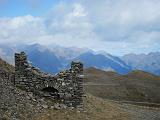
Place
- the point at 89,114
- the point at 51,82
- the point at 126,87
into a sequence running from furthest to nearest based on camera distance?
the point at 126,87
the point at 89,114
the point at 51,82

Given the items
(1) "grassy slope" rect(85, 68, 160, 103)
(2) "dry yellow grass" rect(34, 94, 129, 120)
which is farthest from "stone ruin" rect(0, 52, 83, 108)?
(1) "grassy slope" rect(85, 68, 160, 103)

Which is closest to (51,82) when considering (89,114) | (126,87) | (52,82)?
(52,82)

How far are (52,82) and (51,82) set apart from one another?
0.32 feet

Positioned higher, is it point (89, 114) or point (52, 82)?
point (52, 82)

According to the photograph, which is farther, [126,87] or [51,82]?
[126,87]

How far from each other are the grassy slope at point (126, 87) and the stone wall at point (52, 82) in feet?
124

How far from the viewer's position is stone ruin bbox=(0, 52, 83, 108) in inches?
1507

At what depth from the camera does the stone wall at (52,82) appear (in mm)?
38281

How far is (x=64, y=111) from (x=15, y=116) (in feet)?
20.4

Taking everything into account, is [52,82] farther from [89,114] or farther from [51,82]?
[89,114]

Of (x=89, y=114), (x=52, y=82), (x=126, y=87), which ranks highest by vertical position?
(x=126, y=87)

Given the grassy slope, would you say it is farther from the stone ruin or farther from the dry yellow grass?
the stone ruin

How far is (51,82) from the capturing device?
38.2 m

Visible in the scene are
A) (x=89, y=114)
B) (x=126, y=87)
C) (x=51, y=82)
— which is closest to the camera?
(x=51, y=82)
